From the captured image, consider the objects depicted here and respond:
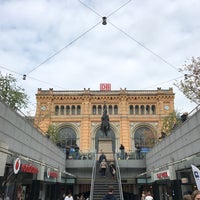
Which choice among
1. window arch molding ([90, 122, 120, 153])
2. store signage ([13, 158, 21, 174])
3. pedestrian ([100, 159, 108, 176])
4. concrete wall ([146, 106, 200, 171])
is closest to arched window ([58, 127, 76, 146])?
window arch molding ([90, 122, 120, 153])

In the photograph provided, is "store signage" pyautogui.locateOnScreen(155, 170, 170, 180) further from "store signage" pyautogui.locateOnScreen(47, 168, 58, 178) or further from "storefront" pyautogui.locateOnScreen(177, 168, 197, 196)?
"store signage" pyautogui.locateOnScreen(47, 168, 58, 178)

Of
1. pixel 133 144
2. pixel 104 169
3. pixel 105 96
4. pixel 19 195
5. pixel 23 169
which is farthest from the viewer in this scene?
pixel 105 96

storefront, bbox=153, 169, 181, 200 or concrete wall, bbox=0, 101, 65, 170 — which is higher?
concrete wall, bbox=0, 101, 65, 170

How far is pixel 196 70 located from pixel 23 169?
11.7 meters

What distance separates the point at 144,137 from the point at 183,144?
26.3 meters

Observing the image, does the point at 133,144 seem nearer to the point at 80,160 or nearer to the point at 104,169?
the point at 80,160

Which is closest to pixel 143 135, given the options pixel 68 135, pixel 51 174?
pixel 68 135

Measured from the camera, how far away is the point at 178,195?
559 inches

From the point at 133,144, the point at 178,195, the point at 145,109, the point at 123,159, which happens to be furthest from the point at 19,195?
the point at 145,109

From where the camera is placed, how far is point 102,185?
1797 cm

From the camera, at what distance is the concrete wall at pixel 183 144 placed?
1170cm

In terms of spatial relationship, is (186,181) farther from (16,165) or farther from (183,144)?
(16,165)

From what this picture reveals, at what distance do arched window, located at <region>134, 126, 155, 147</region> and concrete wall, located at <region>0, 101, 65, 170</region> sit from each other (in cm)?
2265

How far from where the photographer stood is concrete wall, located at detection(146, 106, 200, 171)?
38.4ft
